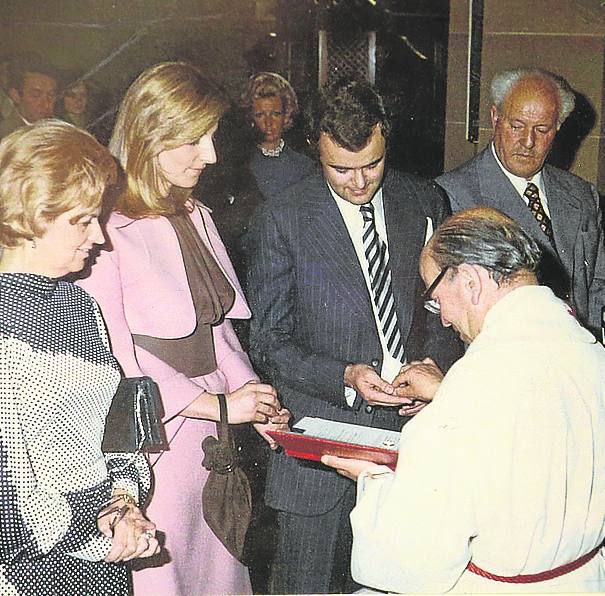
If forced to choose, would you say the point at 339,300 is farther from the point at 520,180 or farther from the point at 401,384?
the point at 520,180

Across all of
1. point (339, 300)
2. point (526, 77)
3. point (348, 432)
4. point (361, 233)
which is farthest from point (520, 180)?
point (348, 432)

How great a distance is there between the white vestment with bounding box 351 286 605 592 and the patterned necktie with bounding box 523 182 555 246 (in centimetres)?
63

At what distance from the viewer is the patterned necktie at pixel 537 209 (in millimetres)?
2703

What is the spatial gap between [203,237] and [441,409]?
0.81m

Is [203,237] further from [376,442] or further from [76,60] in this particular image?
[376,442]

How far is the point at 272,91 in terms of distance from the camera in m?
2.50

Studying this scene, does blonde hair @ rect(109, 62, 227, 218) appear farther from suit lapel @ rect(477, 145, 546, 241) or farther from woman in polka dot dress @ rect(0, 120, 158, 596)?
suit lapel @ rect(477, 145, 546, 241)

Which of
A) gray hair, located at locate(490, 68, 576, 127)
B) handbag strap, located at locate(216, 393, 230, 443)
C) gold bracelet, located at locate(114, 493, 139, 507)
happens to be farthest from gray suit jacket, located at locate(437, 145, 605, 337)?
gold bracelet, located at locate(114, 493, 139, 507)

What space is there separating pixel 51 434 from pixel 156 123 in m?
0.78

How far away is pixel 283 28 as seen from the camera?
8.21ft

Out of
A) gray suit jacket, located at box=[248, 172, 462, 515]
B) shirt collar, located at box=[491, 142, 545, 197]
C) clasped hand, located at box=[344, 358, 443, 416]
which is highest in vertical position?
shirt collar, located at box=[491, 142, 545, 197]

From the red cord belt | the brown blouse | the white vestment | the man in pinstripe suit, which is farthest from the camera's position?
the man in pinstripe suit

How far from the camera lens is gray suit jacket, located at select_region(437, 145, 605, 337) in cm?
268

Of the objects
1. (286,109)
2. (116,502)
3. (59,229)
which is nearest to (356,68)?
(286,109)
